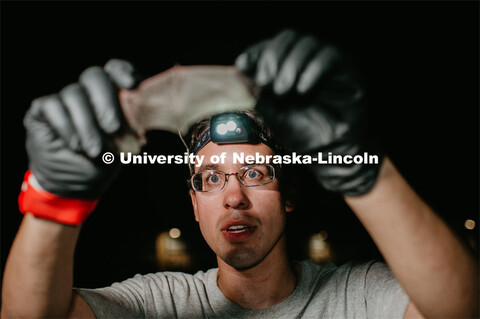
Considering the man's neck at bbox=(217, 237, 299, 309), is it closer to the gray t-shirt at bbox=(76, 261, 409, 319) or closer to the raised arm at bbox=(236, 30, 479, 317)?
the gray t-shirt at bbox=(76, 261, 409, 319)

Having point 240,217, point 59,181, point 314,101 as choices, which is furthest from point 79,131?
point 240,217

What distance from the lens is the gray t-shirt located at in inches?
52.7

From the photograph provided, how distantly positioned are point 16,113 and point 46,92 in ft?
1.17

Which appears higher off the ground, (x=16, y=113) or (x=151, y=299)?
(x=16, y=113)

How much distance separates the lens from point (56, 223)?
0.94 m

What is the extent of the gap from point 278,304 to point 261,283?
11 centimetres

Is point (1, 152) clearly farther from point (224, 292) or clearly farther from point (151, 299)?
point (224, 292)

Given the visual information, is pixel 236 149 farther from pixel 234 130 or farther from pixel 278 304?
pixel 278 304

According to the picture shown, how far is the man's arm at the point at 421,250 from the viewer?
857mm

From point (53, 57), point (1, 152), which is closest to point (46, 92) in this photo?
point (53, 57)

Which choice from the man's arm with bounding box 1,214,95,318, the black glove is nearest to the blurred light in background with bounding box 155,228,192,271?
the man's arm with bounding box 1,214,95,318

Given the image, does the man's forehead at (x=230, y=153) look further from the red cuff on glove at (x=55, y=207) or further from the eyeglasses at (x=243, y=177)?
the red cuff on glove at (x=55, y=207)

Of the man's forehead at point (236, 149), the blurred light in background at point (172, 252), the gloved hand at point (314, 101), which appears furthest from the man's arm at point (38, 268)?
the blurred light in background at point (172, 252)

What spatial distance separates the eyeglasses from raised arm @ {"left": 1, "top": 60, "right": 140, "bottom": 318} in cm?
68
